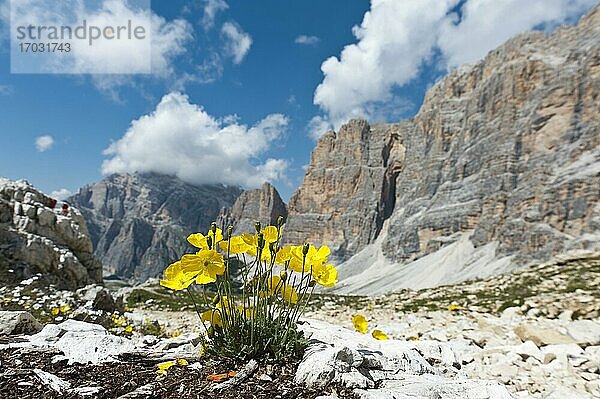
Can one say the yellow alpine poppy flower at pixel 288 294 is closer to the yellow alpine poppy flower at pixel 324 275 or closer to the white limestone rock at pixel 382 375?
the yellow alpine poppy flower at pixel 324 275

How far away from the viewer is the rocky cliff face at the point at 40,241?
Answer: 879 inches

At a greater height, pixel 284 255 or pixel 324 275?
pixel 284 255

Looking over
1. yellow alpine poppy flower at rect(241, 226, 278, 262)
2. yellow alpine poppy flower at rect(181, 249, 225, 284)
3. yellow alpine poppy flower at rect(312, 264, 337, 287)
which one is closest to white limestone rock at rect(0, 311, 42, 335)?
yellow alpine poppy flower at rect(181, 249, 225, 284)

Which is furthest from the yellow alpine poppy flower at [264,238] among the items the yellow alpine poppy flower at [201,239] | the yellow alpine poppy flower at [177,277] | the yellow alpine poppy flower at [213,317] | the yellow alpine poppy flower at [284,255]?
the yellow alpine poppy flower at [213,317]

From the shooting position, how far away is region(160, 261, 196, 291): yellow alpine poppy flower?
3.33 m

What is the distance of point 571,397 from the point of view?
15.1 feet

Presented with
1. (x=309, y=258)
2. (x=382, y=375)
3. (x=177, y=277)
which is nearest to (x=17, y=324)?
(x=177, y=277)

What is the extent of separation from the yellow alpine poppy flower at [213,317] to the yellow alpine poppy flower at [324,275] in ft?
3.58

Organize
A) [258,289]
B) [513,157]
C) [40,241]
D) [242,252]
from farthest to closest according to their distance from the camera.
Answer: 1. [513,157]
2. [40,241]
3. [258,289]
4. [242,252]

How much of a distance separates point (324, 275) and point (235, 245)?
94 centimetres

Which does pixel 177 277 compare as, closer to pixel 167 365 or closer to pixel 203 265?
pixel 203 265

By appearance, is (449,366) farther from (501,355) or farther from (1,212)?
(1,212)

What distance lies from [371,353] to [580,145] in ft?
364

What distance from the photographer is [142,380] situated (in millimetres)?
3475
